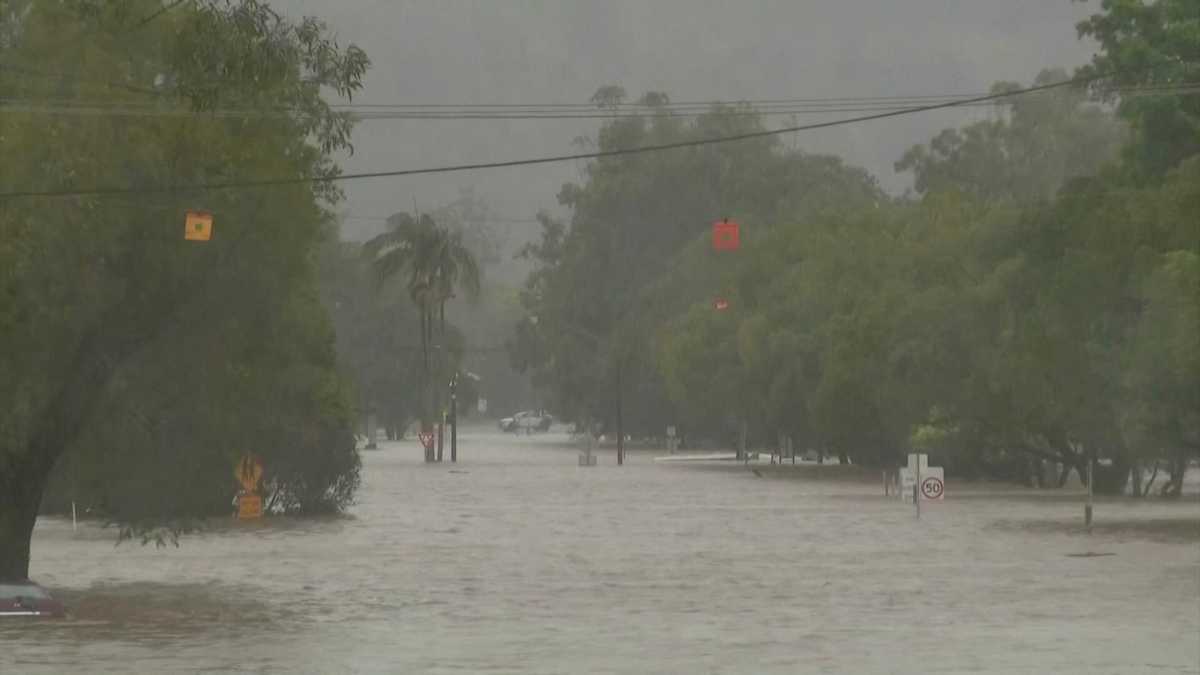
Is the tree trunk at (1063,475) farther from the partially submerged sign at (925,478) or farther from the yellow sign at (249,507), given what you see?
the yellow sign at (249,507)

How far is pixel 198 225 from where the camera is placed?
27750 mm

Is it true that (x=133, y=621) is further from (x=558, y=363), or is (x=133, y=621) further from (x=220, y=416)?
(x=558, y=363)

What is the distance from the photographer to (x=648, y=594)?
102 feet

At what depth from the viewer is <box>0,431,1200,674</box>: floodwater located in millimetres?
22797

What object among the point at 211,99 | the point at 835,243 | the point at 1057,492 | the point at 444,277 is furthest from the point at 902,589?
the point at 444,277

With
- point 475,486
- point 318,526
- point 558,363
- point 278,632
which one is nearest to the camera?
point 278,632

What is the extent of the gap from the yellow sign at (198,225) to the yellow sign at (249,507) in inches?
1000

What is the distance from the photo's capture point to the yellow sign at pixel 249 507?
52844 mm

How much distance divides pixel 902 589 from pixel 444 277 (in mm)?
90596

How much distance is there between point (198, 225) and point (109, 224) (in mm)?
1009

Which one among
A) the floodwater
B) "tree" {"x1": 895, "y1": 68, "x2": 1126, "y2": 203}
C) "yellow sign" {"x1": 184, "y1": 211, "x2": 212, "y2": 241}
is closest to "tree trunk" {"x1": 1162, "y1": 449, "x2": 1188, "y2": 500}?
the floodwater

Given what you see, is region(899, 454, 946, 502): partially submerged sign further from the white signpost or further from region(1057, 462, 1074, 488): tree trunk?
region(1057, 462, 1074, 488): tree trunk

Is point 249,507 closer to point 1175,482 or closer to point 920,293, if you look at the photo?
point 920,293

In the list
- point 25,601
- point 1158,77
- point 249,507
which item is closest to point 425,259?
point 249,507
